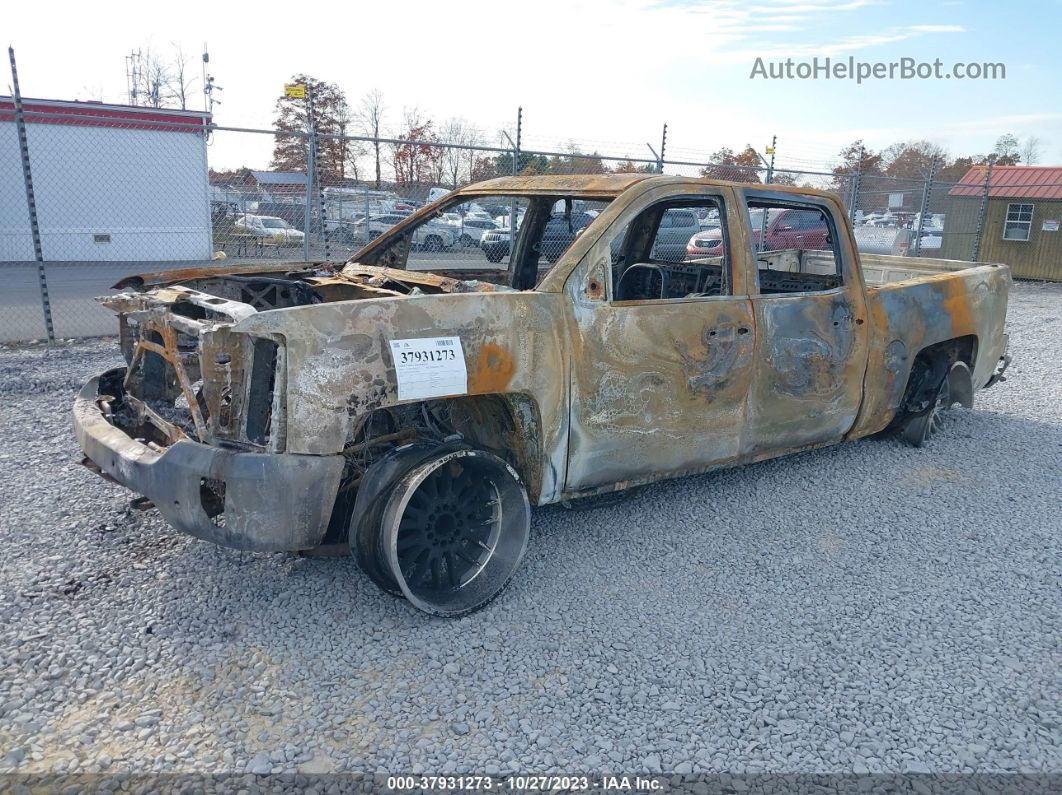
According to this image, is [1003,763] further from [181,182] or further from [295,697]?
[181,182]

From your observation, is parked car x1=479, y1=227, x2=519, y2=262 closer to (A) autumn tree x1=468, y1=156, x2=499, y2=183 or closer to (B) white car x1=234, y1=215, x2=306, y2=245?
(A) autumn tree x1=468, y1=156, x2=499, y2=183

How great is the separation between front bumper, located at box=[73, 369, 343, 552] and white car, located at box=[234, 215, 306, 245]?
12.3m

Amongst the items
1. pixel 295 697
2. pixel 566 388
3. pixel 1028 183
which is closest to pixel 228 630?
pixel 295 697

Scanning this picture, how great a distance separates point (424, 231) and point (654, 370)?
303 cm

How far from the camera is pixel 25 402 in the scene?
579 cm

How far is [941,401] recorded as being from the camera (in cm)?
555

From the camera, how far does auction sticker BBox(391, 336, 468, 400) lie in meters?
2.94

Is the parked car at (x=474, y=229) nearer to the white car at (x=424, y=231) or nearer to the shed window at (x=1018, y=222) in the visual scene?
the white car at (x=424, y=231)

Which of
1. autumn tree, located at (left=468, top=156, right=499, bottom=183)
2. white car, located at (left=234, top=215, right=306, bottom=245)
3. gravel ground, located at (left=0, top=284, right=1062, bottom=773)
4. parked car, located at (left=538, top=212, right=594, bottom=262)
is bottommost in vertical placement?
gravel ground, located at (left=0, top=284, right=1062, bottom=773)

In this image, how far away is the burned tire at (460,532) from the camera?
10.3 ft

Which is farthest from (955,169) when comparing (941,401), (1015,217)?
(941,401)

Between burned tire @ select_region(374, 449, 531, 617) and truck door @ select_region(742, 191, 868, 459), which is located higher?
truck door @ select_region(742, 191, 868, 459)

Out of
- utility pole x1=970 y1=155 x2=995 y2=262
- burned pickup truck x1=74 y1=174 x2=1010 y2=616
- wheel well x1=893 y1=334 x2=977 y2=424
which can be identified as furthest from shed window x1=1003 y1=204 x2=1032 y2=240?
burned pickup truck x1=74 y1=174 x2=1010 y2=616

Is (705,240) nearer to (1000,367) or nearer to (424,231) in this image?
(1000,367)
